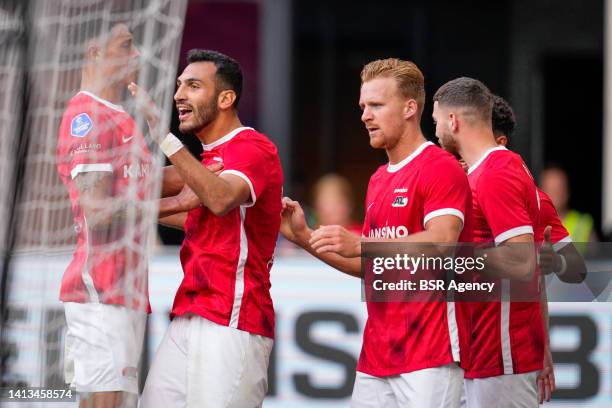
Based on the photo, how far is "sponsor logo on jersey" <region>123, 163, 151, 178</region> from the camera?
472 cm

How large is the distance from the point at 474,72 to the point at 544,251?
740 centimetres

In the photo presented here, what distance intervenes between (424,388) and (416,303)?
329 millimetres

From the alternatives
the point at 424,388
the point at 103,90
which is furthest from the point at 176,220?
the point at 424,388

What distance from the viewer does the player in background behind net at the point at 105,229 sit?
4.67m

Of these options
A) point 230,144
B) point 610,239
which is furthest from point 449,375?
→ point 610,239

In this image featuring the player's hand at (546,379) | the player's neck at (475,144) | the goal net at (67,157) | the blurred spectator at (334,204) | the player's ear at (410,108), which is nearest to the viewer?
the goal net at (67,157)

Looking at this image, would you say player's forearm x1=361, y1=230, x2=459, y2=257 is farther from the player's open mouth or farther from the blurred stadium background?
the blurred stadium background

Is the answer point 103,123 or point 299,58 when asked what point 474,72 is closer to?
point 299,58

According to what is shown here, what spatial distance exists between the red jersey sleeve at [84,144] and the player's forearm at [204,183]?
39 cm

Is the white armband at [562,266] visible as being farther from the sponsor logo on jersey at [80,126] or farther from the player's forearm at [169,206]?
the sponsor logo on jersey at [80,126]

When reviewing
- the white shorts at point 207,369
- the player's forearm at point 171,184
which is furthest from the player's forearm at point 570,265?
the player's forearm at point 171,184

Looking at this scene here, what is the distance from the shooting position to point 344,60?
12375 mm

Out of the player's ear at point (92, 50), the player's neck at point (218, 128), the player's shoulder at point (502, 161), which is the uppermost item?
the player's ear at point (92, 50)

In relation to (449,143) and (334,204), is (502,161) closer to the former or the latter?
(449,143)
